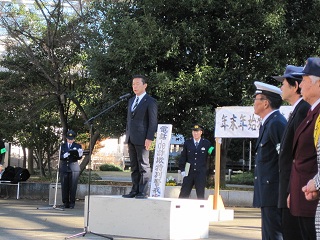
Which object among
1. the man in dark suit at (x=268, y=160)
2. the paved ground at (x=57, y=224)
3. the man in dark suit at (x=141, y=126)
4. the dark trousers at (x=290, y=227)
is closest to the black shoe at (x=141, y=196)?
the man in dark suit at (x=141, y=126)

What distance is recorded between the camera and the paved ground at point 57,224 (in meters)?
10.2

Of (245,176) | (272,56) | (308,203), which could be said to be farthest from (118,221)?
(245,176)

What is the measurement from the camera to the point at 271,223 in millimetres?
5941

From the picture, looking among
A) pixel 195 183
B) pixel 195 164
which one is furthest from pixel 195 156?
A: pixel 195 183

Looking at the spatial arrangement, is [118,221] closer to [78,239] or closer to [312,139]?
[78,239]

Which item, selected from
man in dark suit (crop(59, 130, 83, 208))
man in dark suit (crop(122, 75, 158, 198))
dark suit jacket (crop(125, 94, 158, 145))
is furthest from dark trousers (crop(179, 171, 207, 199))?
dark suit jacket (crop(125, 94, 158, 145))

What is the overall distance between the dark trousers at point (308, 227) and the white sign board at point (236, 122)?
30.8 feet

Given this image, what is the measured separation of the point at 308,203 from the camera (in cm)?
457

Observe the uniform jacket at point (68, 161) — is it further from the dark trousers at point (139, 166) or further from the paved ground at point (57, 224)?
the dark trousers at point (139, 166)

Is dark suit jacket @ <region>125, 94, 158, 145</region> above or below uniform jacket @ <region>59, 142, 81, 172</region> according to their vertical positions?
above

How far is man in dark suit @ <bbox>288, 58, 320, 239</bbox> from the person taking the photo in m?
4.54

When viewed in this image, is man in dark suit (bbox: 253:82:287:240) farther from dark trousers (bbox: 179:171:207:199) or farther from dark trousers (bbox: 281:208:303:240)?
dark trousers (bbox: 179:171:207:199)

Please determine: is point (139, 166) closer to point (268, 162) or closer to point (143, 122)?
point (143, 122)

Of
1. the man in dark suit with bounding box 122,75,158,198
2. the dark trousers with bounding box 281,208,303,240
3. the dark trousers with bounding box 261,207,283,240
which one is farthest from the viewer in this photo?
the man in dark suit with bounding box 122,75,158,198
